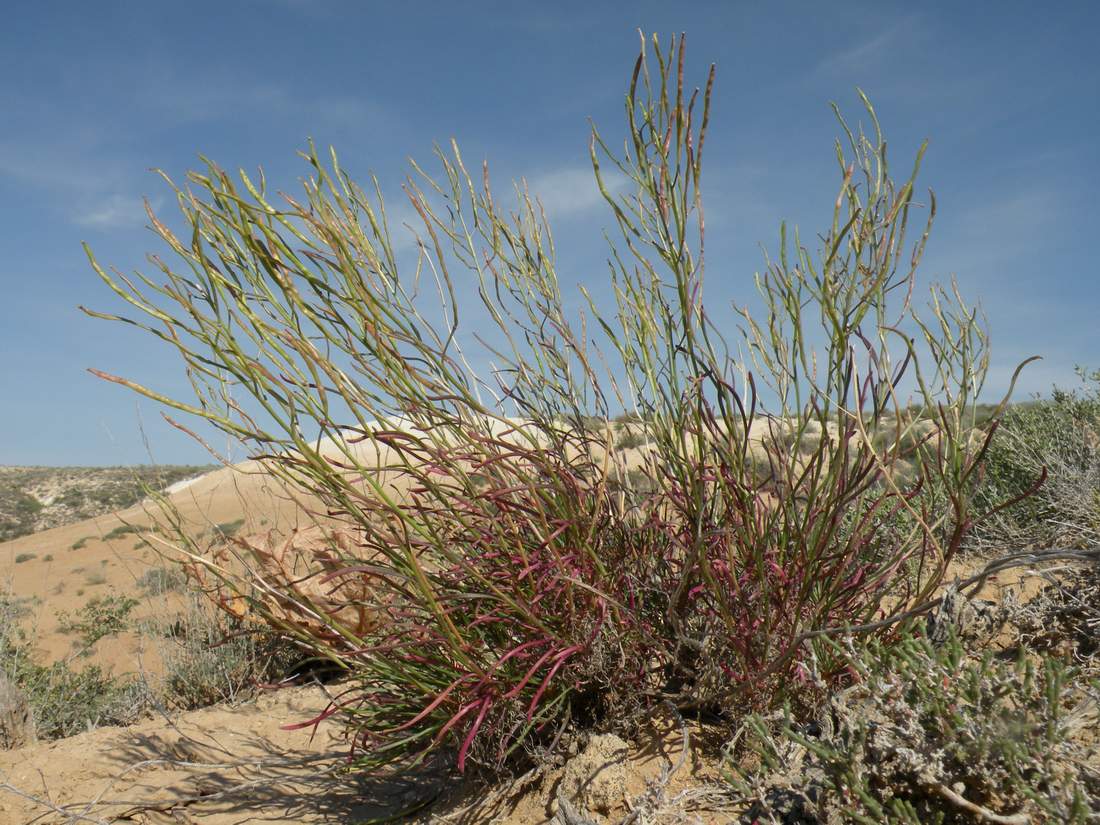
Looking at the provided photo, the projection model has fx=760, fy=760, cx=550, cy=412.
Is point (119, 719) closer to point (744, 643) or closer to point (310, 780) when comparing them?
point (310, 780)

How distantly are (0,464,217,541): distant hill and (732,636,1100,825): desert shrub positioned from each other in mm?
25706

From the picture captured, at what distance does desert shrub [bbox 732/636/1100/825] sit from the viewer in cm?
130

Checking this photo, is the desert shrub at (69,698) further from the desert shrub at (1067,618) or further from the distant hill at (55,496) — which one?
the distant hill at (55,496)

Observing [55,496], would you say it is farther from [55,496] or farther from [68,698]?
[68,698]

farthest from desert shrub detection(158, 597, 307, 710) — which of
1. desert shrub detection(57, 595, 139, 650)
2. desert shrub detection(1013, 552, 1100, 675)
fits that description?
desert shrub detection(1013, 552, 1100, 675)

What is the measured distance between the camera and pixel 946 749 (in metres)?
1.39

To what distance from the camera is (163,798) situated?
8.89 feet

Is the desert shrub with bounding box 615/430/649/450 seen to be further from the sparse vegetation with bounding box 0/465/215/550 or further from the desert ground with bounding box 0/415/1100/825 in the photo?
the sparse vegetation with bounding box 0/465/215/550

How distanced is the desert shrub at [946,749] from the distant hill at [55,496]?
84.3 feet

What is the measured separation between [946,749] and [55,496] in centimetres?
4435

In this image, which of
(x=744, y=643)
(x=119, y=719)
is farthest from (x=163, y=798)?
(x=744, y=643)

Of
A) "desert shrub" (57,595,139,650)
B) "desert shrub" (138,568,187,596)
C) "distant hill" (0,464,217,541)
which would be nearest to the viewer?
"desert shrub" (138,568,187,596)

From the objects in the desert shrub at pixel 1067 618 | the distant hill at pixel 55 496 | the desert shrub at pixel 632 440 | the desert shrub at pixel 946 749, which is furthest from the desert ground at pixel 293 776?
the distant hill at pixel 55 496

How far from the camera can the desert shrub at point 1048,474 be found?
10.4ft
